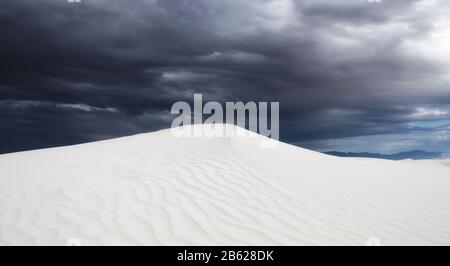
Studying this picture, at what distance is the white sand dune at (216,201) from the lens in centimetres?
529

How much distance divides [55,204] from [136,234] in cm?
215

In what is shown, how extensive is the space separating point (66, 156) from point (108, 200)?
16.3 ft

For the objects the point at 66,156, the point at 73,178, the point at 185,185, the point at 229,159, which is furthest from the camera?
the point at 66,156

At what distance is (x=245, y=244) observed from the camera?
4.96m

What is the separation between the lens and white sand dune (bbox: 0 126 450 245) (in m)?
5.29

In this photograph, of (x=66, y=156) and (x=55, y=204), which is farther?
(x=66, y=156)

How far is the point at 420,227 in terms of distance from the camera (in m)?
5.93

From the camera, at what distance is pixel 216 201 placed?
643cm
